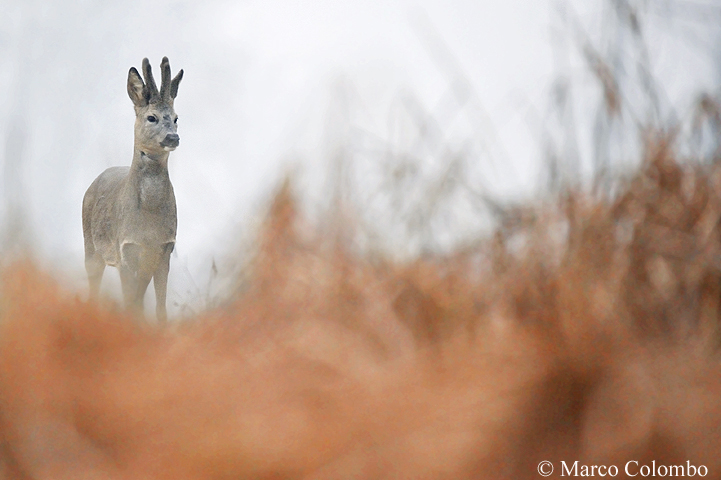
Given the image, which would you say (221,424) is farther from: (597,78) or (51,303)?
(597,78)

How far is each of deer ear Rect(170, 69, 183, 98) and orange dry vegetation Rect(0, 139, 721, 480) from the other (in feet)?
3.70

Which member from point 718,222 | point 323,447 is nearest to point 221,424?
point 323,447

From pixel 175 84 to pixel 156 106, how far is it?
6 centimetres

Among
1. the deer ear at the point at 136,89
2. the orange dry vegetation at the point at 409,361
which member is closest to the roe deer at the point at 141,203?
the deer ear at the point at 136,89

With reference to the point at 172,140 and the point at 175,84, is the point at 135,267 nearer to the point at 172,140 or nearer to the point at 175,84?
the point at 172,140

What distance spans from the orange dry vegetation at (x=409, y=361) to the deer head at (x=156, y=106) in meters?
1.15

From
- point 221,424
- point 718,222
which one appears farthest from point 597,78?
point 221,424

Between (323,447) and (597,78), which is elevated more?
(597,78)

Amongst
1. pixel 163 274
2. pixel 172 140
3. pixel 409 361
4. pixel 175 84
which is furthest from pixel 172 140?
pixel 409 361

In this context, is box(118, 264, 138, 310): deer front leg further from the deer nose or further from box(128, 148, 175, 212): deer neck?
the deer nose

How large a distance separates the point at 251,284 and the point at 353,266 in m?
0.04

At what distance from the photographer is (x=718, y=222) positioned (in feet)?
0.70

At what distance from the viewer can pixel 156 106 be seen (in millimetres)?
1343

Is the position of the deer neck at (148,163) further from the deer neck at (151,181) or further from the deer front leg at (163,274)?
the deer front leg at (163,274)
